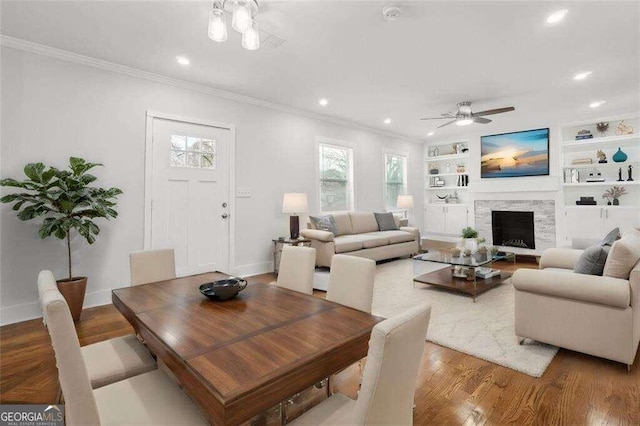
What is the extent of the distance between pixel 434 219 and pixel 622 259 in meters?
6.07

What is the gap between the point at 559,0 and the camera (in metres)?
2.50

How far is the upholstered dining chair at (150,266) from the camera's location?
2.22 meters

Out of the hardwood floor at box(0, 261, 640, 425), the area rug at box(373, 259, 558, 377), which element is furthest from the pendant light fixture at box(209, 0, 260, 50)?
the hardwood floor at box(0, 261, 640, 425)

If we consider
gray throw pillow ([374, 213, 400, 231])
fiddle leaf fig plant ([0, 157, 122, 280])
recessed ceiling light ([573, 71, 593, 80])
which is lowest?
gray throw pillow ([374, 213, 400, 231])

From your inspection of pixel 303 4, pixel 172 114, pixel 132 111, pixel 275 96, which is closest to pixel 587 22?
pixel 303 4

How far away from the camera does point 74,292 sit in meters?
2.96

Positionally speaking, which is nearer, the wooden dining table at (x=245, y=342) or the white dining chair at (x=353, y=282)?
the wooden dining table at (x=245, y=342)

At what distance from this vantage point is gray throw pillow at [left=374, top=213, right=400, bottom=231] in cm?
638

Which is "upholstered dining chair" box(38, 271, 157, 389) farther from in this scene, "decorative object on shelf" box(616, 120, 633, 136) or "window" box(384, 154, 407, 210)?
"decorative object on shelf" box(616, 120, 633, 136)

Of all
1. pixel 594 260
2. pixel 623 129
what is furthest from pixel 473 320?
pixel 623 129

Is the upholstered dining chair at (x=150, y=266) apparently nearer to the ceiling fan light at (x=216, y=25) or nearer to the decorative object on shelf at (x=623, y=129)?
the ceiling fan light at (x=216, y=25)

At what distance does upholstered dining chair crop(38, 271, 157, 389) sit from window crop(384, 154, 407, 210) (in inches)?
246

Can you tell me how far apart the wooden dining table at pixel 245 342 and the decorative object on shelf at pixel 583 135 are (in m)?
6.99

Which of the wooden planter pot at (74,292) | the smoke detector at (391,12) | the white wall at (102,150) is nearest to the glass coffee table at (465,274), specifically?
the white wall at (102,150)
